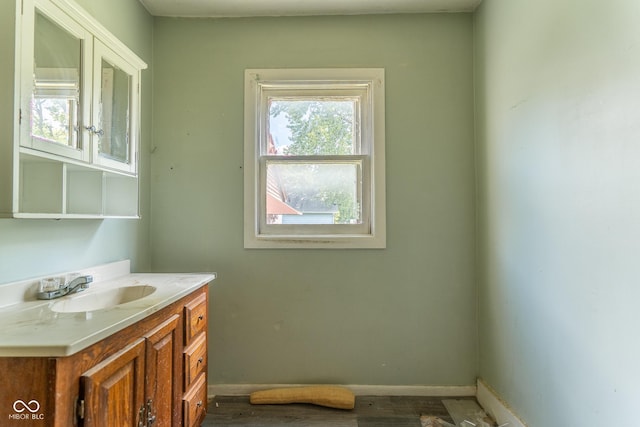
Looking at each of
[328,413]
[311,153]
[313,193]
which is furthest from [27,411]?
[311,153]

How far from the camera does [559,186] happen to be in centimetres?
135

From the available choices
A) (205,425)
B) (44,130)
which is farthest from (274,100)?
(205,425)

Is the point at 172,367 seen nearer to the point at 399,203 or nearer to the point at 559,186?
the point at 399,203

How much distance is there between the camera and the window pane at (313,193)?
217 cm

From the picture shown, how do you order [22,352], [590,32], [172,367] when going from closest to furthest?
[22,352]
[590,32]
[172,367]

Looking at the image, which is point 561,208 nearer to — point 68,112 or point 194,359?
point 194,359

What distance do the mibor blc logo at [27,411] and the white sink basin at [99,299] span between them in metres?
0.44

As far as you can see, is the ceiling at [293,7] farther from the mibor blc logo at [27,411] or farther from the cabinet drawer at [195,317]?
the mibor blc logo at [27,411]

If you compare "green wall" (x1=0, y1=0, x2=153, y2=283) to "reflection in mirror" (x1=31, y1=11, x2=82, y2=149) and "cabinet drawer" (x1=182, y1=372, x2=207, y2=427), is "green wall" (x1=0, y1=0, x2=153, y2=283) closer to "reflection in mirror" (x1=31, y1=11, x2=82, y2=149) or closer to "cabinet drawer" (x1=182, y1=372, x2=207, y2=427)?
"reflection in mirror" (x1=31, y1=11, x2=82, y2=149)

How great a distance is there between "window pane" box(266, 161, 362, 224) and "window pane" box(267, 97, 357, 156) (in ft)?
0.33

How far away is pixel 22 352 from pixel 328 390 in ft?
5.18

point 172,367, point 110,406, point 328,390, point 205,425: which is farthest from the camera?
point 328,390

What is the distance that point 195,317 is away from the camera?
1551 millimetres

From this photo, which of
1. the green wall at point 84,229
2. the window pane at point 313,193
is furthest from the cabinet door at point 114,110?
the window pane at point 313,193
